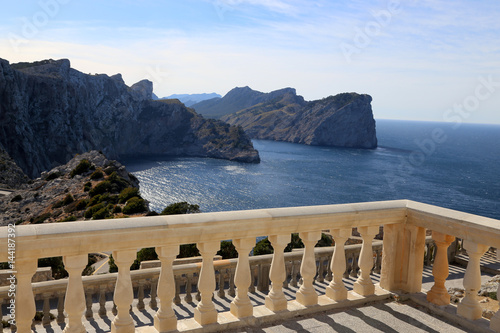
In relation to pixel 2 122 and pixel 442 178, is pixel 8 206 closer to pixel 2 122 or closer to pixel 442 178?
pixel 2 122

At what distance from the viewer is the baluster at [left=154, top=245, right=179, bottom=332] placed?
12.8 ft

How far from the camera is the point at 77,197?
2140 inches

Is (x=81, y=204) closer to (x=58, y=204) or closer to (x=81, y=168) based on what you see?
(x=58, y=204)

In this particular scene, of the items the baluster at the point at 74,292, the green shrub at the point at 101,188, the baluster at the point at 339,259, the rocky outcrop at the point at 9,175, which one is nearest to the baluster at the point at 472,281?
the baluster at the point at 339,259

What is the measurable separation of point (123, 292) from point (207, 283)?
806 millimetres

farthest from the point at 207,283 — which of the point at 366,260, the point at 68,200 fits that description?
the point at 68,200

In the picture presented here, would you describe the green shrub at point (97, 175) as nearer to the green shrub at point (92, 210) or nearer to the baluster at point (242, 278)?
the green shrub at point (92, 210)

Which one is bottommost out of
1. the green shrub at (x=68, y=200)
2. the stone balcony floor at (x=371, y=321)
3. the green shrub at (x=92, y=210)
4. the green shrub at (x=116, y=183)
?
the green shrub at (x=68, y=200)

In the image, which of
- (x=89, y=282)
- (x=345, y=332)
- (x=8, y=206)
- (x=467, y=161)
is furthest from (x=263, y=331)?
(x=467, y=161)

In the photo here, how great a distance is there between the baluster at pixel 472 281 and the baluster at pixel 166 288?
321 cm

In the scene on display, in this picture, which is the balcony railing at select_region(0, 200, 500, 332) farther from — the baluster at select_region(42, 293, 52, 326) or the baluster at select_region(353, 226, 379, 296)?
the baluster at select_region(42, 293, 52, 326)

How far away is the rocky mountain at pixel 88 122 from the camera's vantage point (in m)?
96.0

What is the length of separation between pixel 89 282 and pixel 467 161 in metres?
160

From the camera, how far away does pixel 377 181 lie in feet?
340
